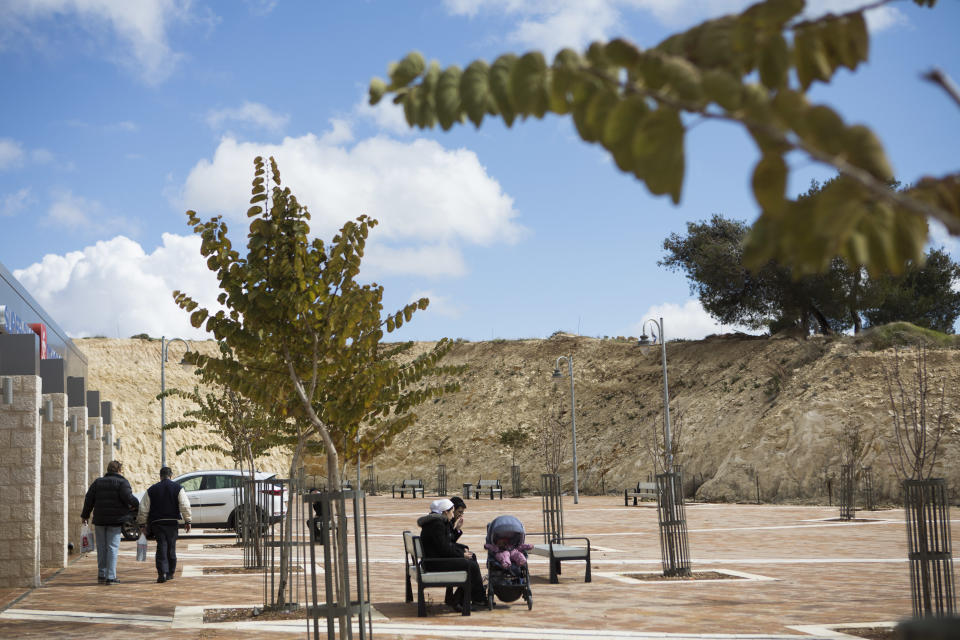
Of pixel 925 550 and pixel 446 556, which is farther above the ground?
pixel 925 550

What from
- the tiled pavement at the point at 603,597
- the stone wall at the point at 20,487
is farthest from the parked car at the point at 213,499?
the stone wall at the point at 20,487

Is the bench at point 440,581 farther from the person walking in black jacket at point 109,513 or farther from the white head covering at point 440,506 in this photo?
the person walking in black jacket at point 109,513

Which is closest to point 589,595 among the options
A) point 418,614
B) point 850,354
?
point 418,614

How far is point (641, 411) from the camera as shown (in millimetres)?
55438

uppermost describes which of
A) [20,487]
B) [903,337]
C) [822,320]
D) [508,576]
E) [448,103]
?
[822,320]

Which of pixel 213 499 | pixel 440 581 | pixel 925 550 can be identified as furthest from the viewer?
pixel 213 499

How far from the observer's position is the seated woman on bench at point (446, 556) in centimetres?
1120

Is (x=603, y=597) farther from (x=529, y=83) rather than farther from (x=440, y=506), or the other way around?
(x=529, y=83)

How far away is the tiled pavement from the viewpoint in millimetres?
9727

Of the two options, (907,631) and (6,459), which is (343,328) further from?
(907,631)

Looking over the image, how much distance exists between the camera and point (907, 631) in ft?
5.29

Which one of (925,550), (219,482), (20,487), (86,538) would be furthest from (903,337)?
(20,487)

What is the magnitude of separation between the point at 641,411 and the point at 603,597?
145 feet

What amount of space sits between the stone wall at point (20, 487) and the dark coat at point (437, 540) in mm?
6995
